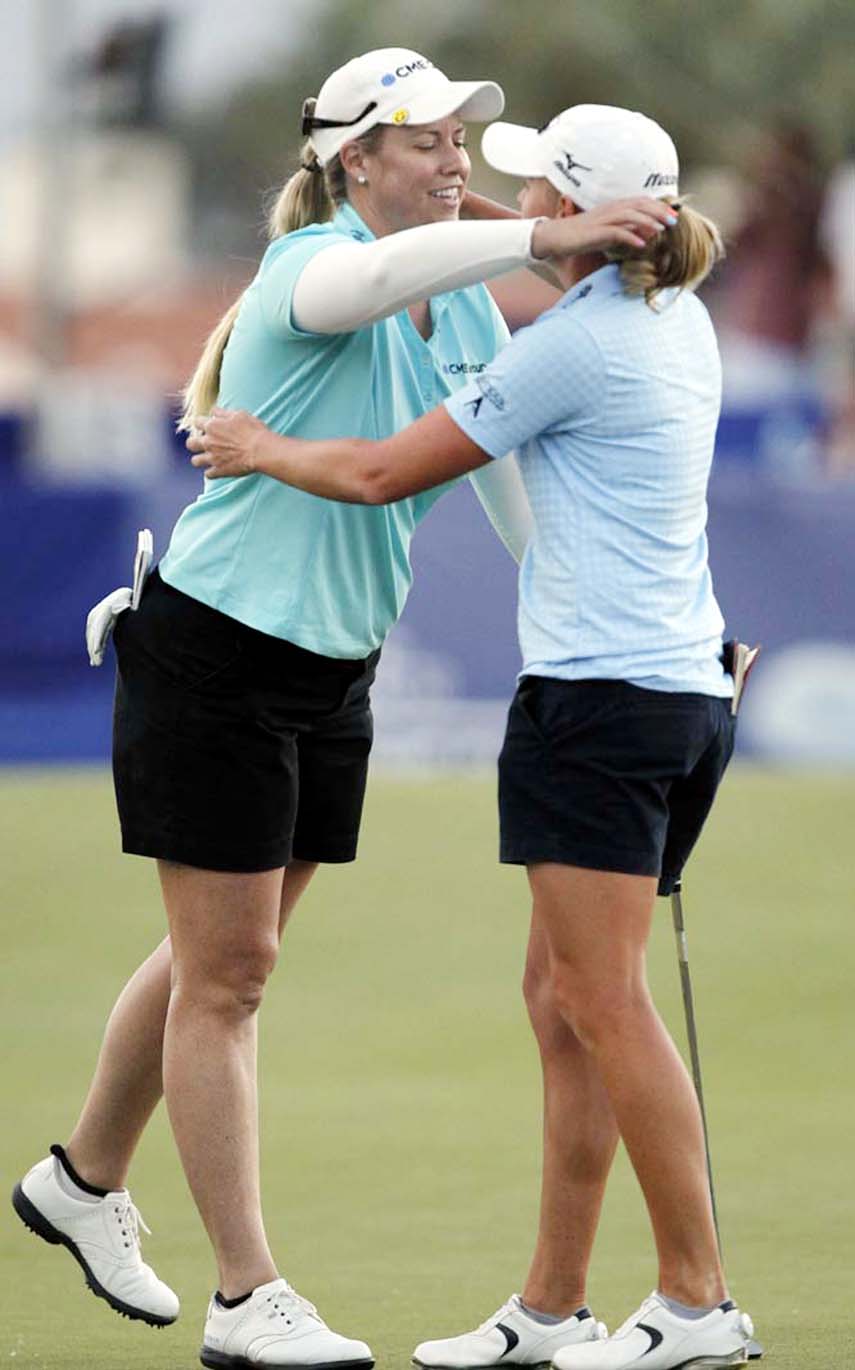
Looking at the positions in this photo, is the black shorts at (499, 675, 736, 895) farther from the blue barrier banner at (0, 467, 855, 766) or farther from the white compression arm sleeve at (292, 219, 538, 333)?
the blue barrier banner at (0, 467, 855, 766)

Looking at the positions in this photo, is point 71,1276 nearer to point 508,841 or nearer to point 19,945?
point 508,841

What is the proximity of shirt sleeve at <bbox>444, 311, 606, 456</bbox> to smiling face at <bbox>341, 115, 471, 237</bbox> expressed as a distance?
1.73 ft

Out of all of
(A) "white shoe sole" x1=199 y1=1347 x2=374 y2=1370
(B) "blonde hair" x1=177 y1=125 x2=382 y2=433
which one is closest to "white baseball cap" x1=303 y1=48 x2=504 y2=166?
(B) "blonde hair" x1=177 y1=125 x2=382 y2=433

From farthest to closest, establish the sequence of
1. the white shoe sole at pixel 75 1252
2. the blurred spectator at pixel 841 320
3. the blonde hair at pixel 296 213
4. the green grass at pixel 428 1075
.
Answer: the blurred spectator at pixel 841 320 → the green grass at pixel 428 1075 → the white shoe sole at pixel 75 1252 → the blonde hair at pixel 296 213

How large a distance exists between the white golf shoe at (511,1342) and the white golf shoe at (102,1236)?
57cm

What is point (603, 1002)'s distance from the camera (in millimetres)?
4766

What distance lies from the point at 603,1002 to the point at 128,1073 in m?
1.12

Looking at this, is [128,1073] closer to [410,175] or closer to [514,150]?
[410,175]

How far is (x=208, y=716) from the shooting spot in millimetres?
5035

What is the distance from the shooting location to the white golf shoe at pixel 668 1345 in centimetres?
478

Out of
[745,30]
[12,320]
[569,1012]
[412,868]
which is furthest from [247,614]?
[745,30]

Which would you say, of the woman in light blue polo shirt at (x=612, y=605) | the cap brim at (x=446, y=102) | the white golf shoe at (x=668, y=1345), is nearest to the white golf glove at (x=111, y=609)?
the woman in light blue polo shirt at (x=612, y=605)

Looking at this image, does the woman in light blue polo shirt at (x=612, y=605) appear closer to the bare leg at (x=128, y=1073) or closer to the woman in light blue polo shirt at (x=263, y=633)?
the woman in light blue polo shirt at (x=263, y=633)

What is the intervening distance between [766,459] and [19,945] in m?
14.7
